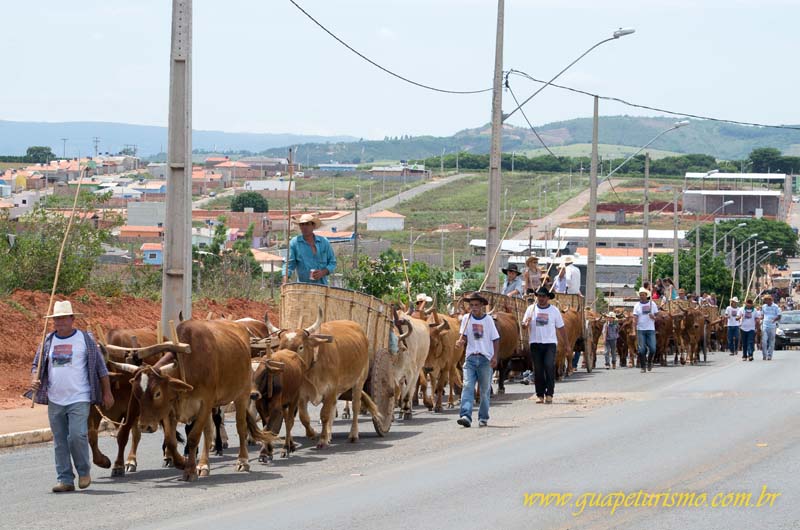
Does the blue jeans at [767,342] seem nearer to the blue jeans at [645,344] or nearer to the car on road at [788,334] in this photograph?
the blue jeans at [645,344]

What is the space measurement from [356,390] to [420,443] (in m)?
1.21

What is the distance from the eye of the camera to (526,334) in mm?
25547

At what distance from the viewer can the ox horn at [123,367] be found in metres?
13.4

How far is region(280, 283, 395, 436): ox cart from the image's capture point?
1744cm

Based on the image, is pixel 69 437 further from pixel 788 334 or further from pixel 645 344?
pixel 788 334

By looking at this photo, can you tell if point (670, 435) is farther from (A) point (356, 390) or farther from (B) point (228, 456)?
(B) point (228, 456)

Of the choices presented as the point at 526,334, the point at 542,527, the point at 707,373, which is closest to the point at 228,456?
the point at 542,527

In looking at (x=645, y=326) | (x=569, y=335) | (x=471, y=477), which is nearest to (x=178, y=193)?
(x=471, y=477)

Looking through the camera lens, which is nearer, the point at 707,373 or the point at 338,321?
the point at 338,321

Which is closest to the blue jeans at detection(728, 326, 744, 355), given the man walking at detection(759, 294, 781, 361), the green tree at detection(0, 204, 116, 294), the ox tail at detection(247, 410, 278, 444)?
the man walking at detection(759, 294, 781, 361)

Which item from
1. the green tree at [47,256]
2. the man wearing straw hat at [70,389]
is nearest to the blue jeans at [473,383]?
→ the man wearing straw hat at [70,389]

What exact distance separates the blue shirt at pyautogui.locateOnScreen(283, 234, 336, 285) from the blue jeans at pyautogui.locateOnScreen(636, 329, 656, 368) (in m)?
13.4

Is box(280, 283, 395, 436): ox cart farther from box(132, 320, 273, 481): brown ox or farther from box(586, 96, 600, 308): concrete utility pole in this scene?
box(586, 96, 600, 308): concrete utility pole

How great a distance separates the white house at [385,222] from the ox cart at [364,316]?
122m
